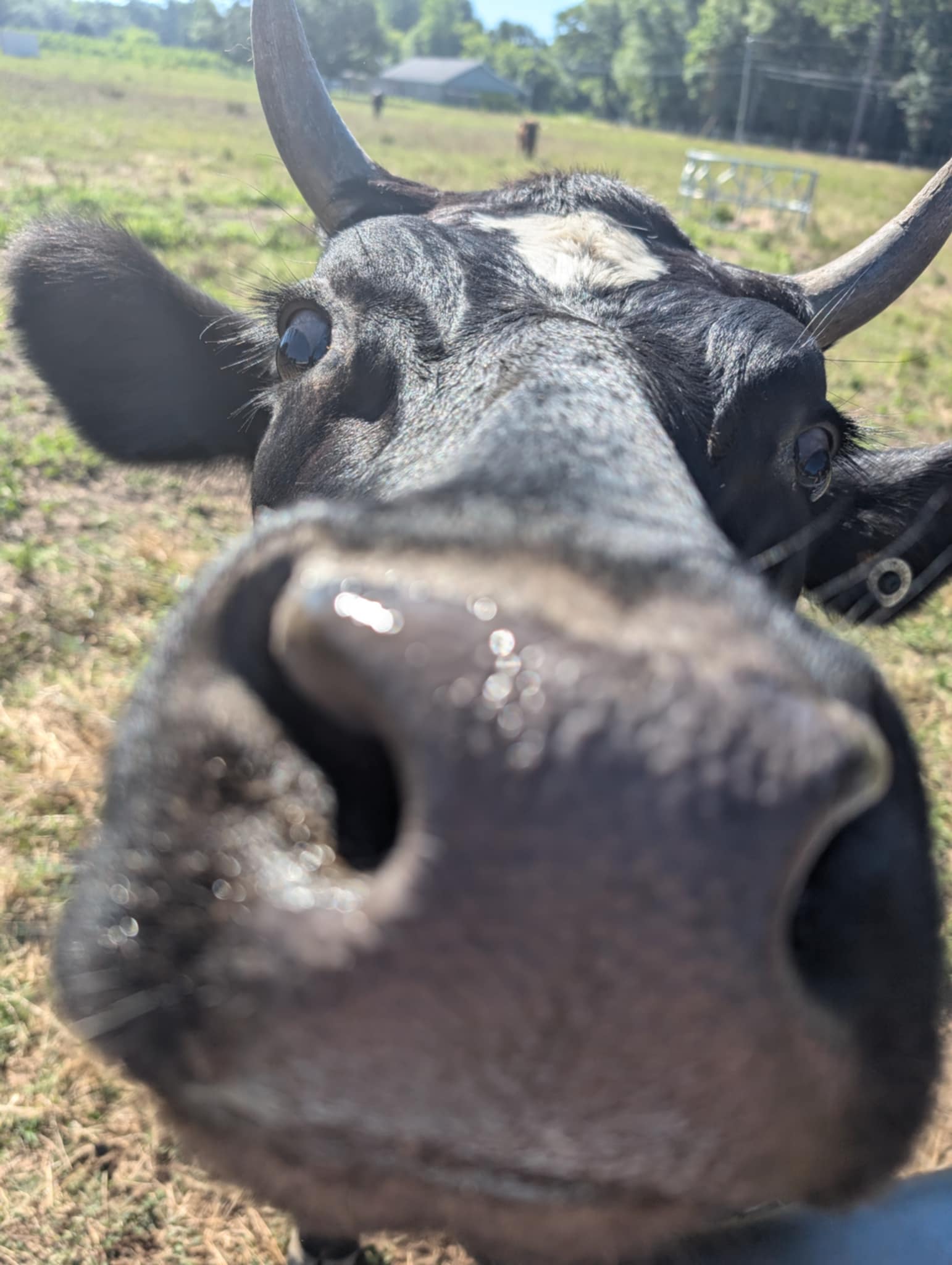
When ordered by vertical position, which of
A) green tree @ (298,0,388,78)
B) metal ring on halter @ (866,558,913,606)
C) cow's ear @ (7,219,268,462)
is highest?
green tree @ (298,0,388,78)

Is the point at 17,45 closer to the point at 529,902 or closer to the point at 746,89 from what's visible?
the point at 746,89

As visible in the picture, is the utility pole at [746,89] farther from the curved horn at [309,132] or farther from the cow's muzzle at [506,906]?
the cow's muzzle at [506,906]

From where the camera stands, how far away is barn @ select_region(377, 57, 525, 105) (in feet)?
269

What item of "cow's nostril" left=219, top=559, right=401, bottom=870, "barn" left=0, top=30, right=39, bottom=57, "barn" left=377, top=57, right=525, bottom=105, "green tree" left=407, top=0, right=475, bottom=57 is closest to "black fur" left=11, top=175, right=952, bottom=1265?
"cow's nostril" left=219, top=559, right=401, bottom=870

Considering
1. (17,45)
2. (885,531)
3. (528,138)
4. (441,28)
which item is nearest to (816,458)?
(885,531)

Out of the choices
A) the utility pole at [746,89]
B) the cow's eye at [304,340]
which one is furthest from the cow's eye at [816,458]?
the utility pole at [746,89]

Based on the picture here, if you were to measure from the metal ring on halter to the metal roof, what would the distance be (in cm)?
9071

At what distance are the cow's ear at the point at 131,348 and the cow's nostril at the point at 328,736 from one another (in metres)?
2.14

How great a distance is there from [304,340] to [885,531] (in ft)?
6.64

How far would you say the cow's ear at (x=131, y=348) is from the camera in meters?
3.22

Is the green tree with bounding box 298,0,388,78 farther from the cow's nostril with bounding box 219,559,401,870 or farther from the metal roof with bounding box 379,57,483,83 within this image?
the metal roof with bounding box 379,57,483,83

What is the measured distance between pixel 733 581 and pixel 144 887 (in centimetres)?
74

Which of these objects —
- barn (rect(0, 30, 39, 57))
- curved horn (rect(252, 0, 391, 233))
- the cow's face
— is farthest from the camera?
barn (rect(0, 30, 39, 57))

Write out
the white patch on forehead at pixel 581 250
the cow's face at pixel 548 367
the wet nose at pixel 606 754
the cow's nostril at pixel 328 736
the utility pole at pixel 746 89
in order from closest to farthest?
the wet nose at pixel 606 754 < the cow's nostril at pixel 328 736 < the cow's face at pixel 548 367 < the white patch on forehead at pixel 581 250 < the utility pole at pixel 746 89
